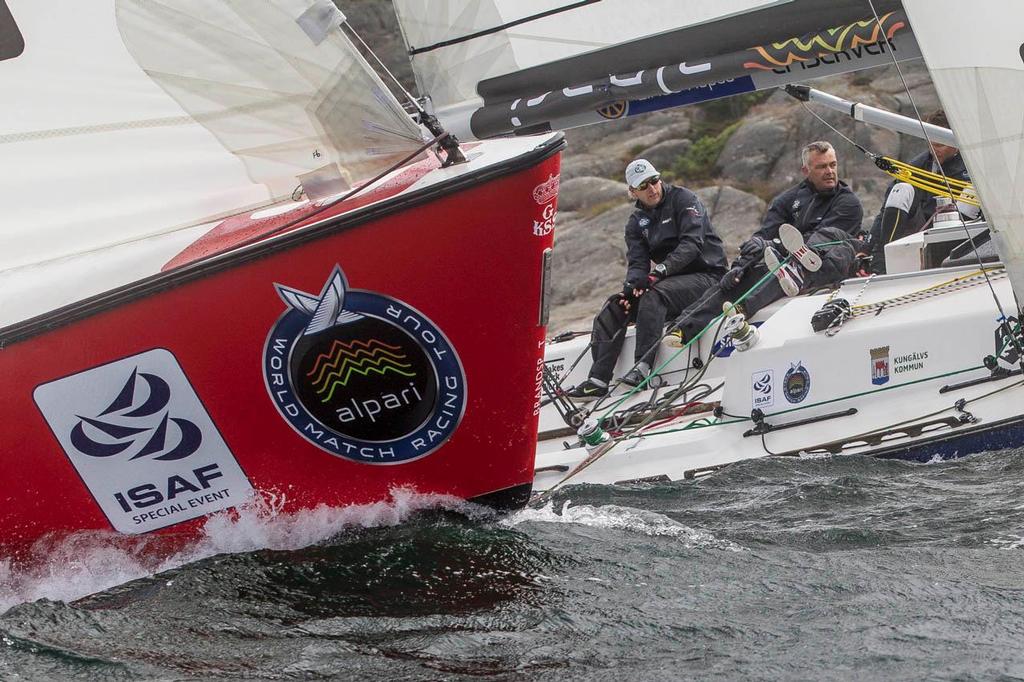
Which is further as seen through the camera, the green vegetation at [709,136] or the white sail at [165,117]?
the green vegetation at [709,136]

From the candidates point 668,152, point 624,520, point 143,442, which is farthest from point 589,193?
point 143,442

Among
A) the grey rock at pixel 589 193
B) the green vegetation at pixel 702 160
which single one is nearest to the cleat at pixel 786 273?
the grey rock at pixel 589 193

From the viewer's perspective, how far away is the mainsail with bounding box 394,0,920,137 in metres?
4.49

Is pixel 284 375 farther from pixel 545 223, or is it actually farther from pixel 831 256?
pixel 831 256

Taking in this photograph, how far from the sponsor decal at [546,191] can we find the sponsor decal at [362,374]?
1.66ft

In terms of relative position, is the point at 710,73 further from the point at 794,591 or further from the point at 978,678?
the point at 978,678

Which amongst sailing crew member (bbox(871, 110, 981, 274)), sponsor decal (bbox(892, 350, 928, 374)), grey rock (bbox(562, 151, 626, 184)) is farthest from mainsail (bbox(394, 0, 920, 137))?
grey rock (bbox(562, 151, 626, 184))

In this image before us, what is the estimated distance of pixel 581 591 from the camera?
A: 350cm

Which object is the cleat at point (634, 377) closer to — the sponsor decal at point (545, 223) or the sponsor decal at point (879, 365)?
the sponsor decal at point (879, 365)

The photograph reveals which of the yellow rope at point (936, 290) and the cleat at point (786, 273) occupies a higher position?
the cleat at point (786, 273)

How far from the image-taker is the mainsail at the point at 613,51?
14.7ft

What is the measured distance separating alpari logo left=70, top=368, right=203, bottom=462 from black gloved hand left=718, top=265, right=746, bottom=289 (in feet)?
10.3

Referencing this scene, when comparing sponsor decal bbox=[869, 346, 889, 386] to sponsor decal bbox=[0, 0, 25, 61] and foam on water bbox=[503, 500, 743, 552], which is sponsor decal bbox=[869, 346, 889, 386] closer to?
foam on water bbox=[503, 500, 743, 552]

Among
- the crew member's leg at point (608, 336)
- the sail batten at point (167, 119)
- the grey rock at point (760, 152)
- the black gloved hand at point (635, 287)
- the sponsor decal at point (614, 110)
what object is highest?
the sail batten at point (167, 119)
